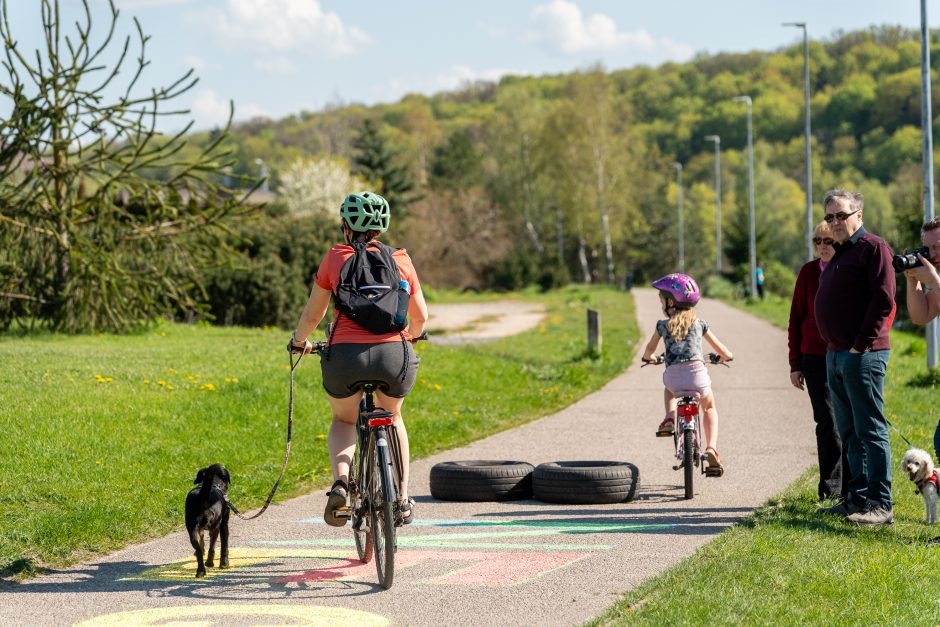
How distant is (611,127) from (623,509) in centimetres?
8116

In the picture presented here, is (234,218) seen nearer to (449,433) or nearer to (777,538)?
(449,433)

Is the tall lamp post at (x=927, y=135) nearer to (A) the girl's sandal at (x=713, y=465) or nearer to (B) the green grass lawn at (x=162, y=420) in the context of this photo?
(B) the green grass lawn at (x=162, y=420)

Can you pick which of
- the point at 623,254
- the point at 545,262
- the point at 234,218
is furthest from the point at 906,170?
the point at 234,218

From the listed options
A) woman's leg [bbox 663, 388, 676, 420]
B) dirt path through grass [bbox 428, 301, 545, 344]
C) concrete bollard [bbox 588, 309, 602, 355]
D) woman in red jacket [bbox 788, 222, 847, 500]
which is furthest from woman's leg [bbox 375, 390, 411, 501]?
dirt path through grass [bbox 428, 301, 545, 344]

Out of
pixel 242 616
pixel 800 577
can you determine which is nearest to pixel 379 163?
pixel 800 577

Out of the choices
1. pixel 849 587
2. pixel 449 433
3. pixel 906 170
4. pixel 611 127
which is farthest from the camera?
pixel 906 170

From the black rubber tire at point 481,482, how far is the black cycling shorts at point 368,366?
9.31 ft

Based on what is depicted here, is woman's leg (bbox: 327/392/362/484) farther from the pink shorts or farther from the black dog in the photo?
the pink shorts

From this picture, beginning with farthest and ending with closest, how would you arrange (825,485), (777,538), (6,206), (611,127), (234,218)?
(611,127), (234,218), (6,206), (825,485), (777,538)

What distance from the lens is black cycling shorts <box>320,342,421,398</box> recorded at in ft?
20.9

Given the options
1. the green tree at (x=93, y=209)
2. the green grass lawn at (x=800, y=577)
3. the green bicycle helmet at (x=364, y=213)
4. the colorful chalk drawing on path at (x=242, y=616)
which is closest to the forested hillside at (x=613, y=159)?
the green tree at (x=93, y=209)

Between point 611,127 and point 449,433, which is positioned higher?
point 611,127

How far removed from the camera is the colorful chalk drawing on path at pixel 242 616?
5.66 m

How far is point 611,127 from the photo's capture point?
88250 mm
